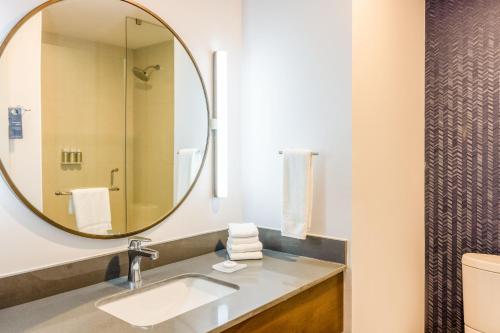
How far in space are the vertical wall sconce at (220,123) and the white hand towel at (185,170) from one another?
131 mm

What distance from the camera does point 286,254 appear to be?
1.92 meters

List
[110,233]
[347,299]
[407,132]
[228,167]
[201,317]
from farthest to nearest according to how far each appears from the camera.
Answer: [407,132]
[228,167]
[347,299]
[110,233]
[201,317]

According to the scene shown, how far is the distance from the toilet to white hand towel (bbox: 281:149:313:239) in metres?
0.98

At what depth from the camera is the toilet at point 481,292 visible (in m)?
1.94

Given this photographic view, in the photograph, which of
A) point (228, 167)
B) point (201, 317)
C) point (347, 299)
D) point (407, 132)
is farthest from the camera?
point (407, 132)

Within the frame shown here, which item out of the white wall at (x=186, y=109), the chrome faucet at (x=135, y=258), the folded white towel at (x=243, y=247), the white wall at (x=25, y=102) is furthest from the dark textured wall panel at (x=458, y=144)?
the white wall at (x=25, y=102)

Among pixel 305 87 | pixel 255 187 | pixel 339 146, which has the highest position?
pixel 305 87

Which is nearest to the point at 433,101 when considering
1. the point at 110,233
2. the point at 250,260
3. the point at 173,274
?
the point at 250,260

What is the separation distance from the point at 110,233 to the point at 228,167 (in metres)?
0.74

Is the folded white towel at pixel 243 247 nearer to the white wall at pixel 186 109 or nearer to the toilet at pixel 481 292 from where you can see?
the white wall at pixel 186 109

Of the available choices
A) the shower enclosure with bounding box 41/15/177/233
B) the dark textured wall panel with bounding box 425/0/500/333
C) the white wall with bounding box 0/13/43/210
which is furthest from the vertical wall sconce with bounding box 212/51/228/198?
the dark textured wall panel with bounding box 425/0/500/333

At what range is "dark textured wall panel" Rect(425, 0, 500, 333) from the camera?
7.22 feet

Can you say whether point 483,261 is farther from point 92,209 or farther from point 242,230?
point 92,209

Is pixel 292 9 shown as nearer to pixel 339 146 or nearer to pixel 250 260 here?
pixel 339 146
